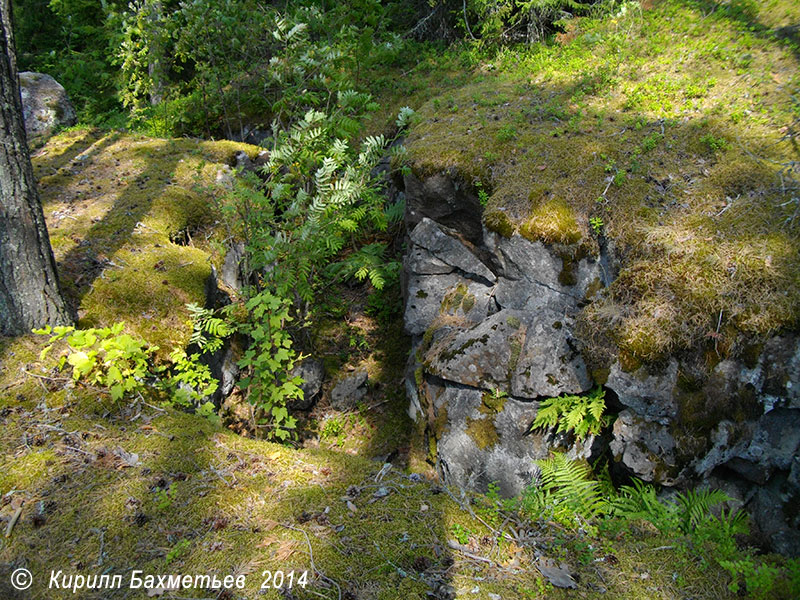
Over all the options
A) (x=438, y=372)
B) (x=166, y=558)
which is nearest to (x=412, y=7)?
(x=438, y=372)

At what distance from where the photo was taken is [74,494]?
2812mm

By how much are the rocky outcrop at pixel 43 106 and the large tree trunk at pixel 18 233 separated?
6.36 metres

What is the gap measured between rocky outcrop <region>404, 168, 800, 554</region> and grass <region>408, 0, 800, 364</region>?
0.85 ft

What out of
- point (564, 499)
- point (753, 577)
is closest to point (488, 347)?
point (564, 499)

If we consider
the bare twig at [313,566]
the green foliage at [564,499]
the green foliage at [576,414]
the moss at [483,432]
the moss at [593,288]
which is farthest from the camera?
the moss at [593,288]

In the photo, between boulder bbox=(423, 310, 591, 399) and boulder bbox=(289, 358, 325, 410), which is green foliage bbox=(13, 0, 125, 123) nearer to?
boulder bbox=(289, 358, 325, 410)

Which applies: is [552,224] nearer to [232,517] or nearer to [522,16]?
[232,517]

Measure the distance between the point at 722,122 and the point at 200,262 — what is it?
6.85 meters

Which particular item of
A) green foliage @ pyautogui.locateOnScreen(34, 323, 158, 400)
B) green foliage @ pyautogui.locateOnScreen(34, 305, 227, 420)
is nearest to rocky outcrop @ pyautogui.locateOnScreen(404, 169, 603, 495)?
green foliage @ pyautogui.locateOnScreen(34, 305, 227, 420)

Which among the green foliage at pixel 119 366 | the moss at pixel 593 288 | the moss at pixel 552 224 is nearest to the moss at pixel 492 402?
the moss at pixel 593 288

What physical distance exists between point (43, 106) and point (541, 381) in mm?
10816

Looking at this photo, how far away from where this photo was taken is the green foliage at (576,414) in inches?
175

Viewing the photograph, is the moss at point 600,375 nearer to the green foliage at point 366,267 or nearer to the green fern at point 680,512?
the green fern at point 680,512

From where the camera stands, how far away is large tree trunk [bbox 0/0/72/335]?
11.9ft
